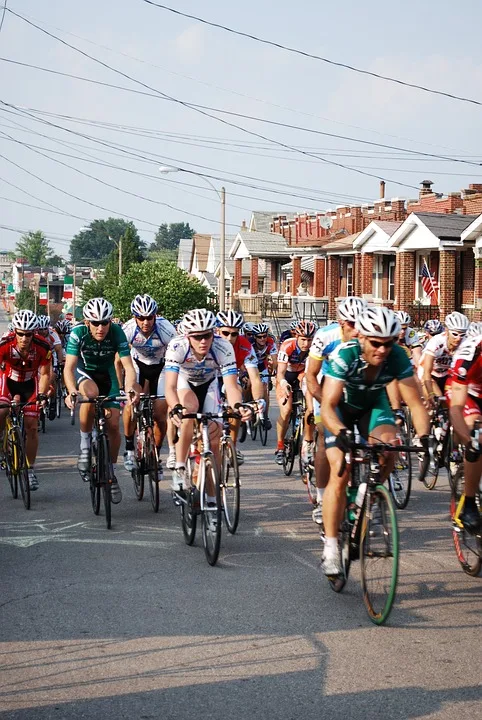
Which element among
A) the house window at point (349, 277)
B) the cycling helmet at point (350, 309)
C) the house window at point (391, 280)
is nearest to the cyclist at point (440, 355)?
the cycling helmet at point (350, 309)

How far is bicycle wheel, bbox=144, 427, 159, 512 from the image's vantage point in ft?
35.9

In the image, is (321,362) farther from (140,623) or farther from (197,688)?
(197,688)

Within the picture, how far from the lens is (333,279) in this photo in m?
52.5

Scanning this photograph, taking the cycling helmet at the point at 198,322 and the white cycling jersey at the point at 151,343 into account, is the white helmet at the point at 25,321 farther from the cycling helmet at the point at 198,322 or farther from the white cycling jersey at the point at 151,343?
the cycling helmet at the point at 198,322

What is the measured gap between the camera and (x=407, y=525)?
10.1 meters

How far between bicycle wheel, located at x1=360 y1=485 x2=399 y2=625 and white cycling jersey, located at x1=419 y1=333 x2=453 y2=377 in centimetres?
586

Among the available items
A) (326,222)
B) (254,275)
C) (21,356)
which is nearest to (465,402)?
(21,356)

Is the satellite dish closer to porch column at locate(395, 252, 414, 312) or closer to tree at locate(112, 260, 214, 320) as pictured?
tree at locate(112, 260, 214, 320)


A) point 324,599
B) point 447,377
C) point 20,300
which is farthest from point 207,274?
point 324,599

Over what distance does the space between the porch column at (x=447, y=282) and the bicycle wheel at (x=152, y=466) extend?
2844 centimetres

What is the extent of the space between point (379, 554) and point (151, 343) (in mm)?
6252

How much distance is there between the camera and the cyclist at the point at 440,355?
39.8 feet

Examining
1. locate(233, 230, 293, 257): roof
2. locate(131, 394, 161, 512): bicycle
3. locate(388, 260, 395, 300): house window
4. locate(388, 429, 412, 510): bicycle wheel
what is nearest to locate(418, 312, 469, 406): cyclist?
locate(388, 429, 412, 510): bicycle wheel

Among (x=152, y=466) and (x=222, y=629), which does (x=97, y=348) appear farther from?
(x=222, y=629)
